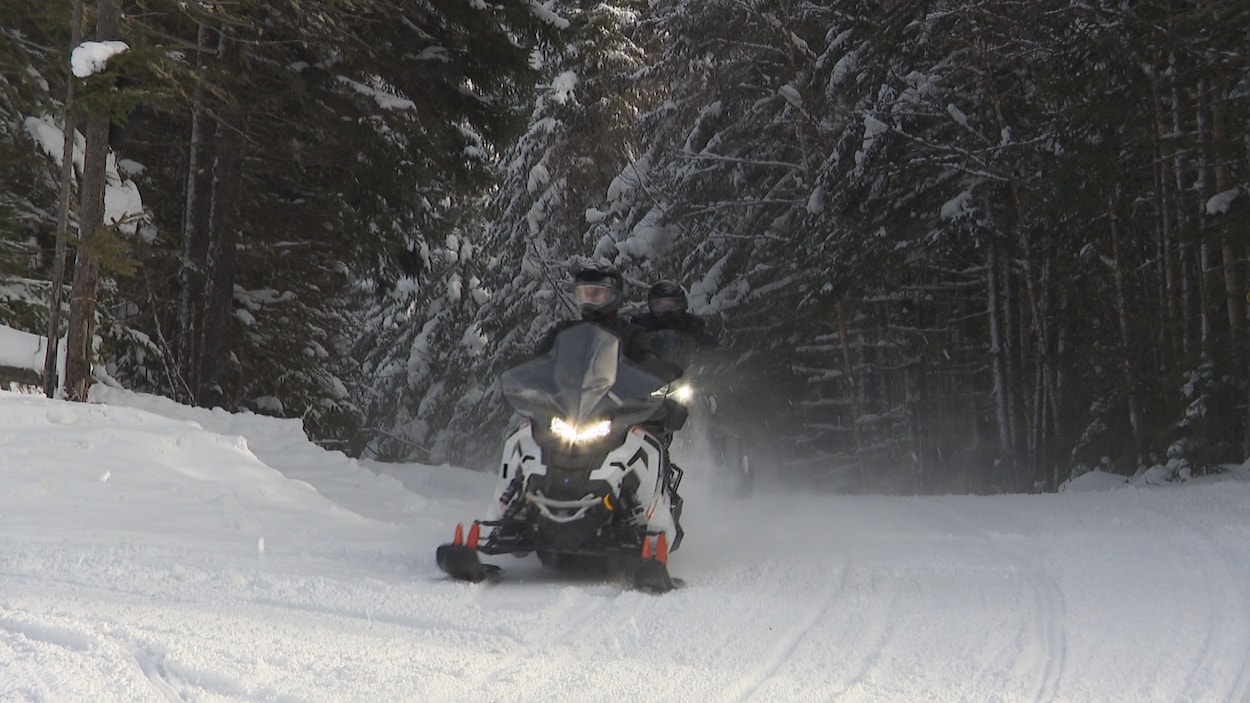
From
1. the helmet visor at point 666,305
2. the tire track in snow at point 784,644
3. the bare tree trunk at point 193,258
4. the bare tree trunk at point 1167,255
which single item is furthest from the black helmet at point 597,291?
the bare tree trunk at point 193,258

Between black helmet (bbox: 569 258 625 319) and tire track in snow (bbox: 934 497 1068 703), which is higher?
black helmet (bbox: 569 258 625 319)

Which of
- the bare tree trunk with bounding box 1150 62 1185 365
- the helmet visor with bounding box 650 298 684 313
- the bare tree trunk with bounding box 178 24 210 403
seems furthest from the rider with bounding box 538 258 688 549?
the bare tree trunk with bounding box 178 24 210 403

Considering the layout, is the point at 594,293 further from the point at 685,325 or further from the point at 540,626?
the point at 540,626

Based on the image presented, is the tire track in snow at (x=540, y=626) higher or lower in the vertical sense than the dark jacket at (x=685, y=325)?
lower

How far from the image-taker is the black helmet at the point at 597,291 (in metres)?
6.94

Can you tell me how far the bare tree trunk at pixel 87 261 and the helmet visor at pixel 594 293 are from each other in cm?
413

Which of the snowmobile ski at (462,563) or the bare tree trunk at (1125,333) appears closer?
the snowmobile ski at (462,563)

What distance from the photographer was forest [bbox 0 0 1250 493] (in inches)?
394

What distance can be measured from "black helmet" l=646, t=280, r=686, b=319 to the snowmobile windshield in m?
3.56

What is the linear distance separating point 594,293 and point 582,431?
1.36m

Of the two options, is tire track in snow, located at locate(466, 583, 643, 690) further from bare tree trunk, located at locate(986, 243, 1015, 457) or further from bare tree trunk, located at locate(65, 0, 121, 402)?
bare tree trunk, located at locate(986, 243, 1015, 457)

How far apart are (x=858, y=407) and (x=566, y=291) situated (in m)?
5.80

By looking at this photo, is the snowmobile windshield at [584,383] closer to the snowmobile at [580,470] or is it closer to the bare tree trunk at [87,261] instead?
the snowmobile at [580,470]

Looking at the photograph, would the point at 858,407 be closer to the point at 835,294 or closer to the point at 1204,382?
the point at 835,294
